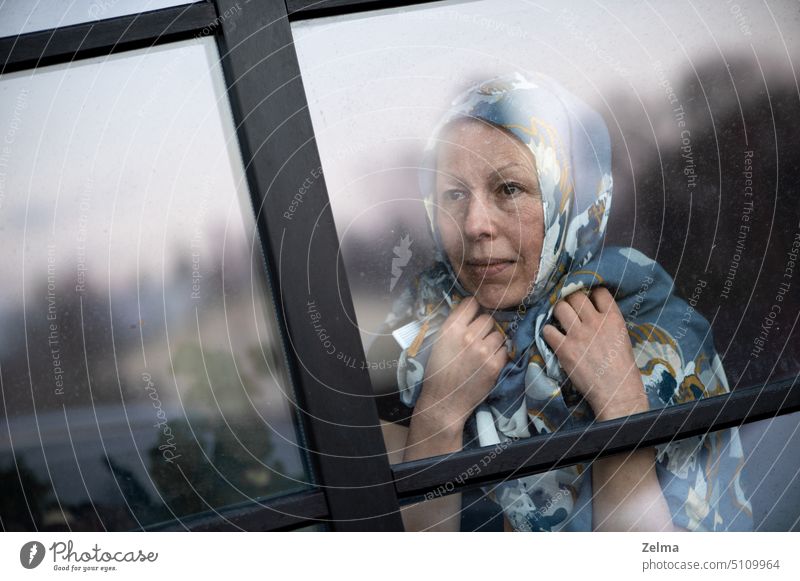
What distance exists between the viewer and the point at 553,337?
1.22m

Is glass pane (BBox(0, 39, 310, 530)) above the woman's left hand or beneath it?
above

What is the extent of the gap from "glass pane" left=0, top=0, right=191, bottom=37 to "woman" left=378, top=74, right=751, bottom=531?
0.41m

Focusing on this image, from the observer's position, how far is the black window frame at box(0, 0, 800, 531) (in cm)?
110

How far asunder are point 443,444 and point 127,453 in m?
0.39

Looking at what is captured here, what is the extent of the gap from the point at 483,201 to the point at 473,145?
74 millimetres

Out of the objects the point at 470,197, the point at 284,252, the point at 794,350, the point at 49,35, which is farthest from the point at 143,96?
the point at 794,350

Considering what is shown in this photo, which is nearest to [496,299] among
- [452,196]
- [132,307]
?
[452,196]

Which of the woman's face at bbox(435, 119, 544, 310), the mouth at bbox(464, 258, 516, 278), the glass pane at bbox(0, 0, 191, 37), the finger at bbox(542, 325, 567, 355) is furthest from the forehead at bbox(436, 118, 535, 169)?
the glass pane at bbox(0, 0, 191, 37)

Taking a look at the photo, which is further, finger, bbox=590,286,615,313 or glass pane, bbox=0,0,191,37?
finger, bbox=590,286,615,313

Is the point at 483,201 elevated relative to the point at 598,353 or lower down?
elevated

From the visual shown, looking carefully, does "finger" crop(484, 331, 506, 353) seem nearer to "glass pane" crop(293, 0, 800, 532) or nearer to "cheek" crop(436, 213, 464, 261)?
"glass pane" crop(293, 0, 800, 532)

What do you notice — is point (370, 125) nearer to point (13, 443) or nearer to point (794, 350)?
point (13, 443)

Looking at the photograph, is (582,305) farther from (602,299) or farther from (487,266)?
(487,266)

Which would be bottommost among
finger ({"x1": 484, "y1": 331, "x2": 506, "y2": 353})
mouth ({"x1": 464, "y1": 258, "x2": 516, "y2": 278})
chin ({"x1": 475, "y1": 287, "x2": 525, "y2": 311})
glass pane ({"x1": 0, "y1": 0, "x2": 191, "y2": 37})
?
finger ({"x1": 484, "y1": 331, "x2": 506, "y2": 353})
